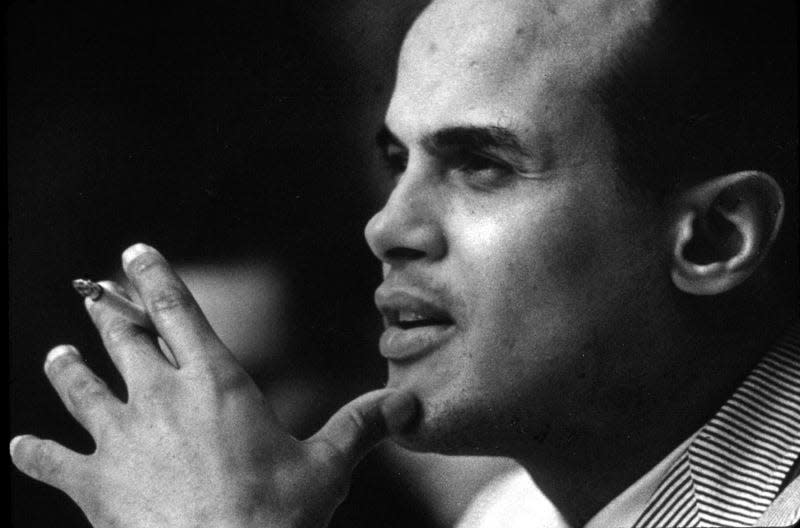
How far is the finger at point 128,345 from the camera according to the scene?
4.35 ft

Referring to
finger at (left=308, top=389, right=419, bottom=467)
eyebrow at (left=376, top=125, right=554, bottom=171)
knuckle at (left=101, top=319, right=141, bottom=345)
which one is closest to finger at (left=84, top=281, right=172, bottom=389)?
knuckle at (left=101, top=319, right=141, bottom=345)

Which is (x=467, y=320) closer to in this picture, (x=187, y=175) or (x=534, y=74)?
(x=534, y=74)

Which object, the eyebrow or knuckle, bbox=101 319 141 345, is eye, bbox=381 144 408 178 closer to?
the eyebrow

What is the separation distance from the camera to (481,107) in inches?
50.5

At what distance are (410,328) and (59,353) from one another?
1.65 feet

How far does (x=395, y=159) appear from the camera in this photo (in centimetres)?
138

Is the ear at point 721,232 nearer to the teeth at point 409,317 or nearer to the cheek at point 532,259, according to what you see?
the cheek at point 532,259

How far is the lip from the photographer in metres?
1.30

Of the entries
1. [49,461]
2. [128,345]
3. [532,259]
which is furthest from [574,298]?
[49,461]

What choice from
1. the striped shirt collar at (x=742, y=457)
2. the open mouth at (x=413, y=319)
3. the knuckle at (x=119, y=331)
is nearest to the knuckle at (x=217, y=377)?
the knuckle at (x=119, y=331)

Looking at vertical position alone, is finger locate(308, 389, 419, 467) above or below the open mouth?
below

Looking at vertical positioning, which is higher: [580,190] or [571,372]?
[580,190]

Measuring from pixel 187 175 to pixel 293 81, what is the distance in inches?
8.3

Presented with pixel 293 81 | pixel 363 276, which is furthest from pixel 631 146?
pixel 293 81
